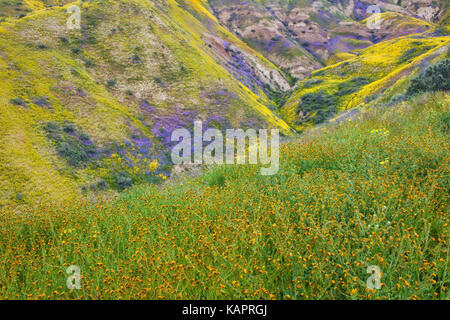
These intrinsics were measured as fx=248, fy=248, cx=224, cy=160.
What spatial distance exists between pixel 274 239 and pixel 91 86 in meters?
25.8

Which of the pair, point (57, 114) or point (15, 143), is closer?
point (15, 143)

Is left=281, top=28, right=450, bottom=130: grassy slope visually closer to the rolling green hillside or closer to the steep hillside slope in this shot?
the rolling green hillside

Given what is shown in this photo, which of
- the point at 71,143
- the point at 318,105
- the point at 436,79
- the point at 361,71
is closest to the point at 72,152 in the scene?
the point at 71,143

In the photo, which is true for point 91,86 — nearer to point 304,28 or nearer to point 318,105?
point 318,105

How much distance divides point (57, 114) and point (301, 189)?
20.6 metres

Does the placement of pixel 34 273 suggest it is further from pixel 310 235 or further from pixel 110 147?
pixel 110 147

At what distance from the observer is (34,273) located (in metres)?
3.13

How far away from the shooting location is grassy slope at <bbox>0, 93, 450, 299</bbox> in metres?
2.28

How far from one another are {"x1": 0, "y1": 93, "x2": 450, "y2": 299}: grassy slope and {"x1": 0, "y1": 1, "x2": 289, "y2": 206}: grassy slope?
10.4 meters

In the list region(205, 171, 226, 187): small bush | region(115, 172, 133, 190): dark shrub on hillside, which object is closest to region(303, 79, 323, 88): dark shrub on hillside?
region(115, 172, 133, 190): dark shrub on hillside

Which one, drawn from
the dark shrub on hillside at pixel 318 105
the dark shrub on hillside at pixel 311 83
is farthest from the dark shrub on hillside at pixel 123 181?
the dark shrub on hillside at pixel 311 83

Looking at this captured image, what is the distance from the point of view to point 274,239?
2990mm

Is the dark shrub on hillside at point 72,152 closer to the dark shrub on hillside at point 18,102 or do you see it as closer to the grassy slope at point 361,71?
the dark shrub on hillside at point 18,102
